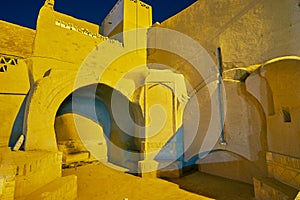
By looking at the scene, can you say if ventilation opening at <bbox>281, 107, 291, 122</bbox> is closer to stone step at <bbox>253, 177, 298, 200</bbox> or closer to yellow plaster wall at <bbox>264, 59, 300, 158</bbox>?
yellow plaster wall at <bbox>264, 59, 300, 158</bbox>

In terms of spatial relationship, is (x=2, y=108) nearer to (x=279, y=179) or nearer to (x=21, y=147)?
(x=21, y=147)

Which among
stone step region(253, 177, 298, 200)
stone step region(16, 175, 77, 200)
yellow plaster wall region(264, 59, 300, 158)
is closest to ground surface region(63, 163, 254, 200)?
stone step region(16, 175, 77, 200)

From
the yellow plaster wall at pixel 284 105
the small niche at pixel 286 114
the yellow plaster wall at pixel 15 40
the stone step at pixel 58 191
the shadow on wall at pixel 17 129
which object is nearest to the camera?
the stone step at pixel 58 191

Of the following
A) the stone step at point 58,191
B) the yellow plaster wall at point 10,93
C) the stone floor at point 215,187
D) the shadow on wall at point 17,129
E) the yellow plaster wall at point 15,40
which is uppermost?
the yellow plaster wall at point 15,40

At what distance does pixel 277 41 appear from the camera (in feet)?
19.0

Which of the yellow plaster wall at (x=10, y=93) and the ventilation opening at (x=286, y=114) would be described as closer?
the ventilation opening at (x=286, y=114)

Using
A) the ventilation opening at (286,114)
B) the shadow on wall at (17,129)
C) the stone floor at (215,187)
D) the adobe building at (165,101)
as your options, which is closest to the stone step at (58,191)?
the adobe building at (165,101)

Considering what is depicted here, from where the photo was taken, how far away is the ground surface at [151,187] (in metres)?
4.65

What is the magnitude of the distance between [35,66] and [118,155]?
15.8 feet

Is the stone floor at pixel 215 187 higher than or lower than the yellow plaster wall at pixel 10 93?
lower

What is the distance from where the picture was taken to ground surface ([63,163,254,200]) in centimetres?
465

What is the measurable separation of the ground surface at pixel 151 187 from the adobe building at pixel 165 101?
0.45 metres

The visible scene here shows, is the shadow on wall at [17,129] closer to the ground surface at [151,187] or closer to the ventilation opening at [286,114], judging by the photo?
the ground surface at [151,187]

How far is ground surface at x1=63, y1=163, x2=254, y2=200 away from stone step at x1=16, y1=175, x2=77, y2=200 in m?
0.44
